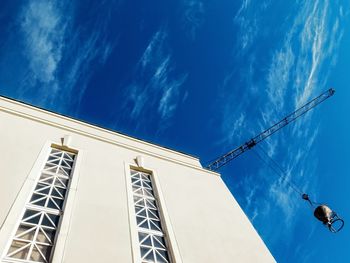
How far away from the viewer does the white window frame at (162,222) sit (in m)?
10.0

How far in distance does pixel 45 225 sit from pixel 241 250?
25.3 ft

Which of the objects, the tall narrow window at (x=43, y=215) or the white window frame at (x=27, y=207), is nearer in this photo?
the white window frame at (x=27, y=207)

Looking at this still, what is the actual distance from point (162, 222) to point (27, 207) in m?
5.10

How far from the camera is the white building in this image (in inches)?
359

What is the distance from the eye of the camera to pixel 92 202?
35.9 ft

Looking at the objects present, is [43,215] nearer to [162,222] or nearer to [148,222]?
[148,222]

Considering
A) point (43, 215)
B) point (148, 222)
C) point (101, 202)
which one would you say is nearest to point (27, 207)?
point (43, 215)

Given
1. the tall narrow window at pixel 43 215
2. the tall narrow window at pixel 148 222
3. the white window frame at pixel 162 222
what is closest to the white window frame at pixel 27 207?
the tall narrow window at pixel 43 215

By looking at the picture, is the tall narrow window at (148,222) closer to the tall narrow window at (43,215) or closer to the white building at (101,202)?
the white building at (101,202)

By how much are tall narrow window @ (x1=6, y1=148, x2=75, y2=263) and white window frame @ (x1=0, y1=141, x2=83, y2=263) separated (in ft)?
0.51

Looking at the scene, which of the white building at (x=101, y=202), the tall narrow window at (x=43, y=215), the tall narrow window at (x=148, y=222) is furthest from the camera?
the tall narrow window at (x=148, y=222)

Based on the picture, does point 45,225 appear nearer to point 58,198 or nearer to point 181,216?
point 58,198

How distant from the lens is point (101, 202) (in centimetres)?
1117

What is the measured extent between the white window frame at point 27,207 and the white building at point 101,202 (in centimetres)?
3
